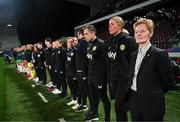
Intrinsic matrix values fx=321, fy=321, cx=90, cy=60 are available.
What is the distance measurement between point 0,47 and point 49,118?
43.2 metres

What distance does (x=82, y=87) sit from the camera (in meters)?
7.73

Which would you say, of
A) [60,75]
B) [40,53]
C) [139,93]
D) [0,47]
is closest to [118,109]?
[139,93]

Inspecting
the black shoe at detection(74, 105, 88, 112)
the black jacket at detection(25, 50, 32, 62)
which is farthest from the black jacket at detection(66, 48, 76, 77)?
the black jacket at detection(25, 50, 32, 62)

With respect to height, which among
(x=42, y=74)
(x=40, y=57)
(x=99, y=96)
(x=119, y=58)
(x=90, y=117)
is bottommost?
(x=90, y=117)

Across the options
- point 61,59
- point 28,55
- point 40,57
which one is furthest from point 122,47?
point 28,55

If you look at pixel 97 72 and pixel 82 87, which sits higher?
pixel 97 72

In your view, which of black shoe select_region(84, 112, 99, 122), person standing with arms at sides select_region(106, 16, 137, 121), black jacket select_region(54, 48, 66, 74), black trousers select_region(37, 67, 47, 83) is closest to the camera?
person standing with arms at sides select_region(106, 16, 137, 121)

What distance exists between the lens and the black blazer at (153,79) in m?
3.66

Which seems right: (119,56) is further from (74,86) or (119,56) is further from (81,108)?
(74,86)

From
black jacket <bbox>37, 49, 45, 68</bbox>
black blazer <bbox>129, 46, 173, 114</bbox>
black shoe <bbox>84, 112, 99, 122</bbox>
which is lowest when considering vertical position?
black shoe <bbox>84, 112, 99, 122</bbox>

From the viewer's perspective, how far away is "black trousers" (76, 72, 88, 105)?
24.0ft

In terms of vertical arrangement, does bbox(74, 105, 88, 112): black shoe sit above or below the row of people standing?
below

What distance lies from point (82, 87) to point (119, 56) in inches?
110

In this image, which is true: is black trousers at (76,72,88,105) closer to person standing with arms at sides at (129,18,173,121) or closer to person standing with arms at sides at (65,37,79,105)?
person standing with arms at sides at (65,37,79,105)
